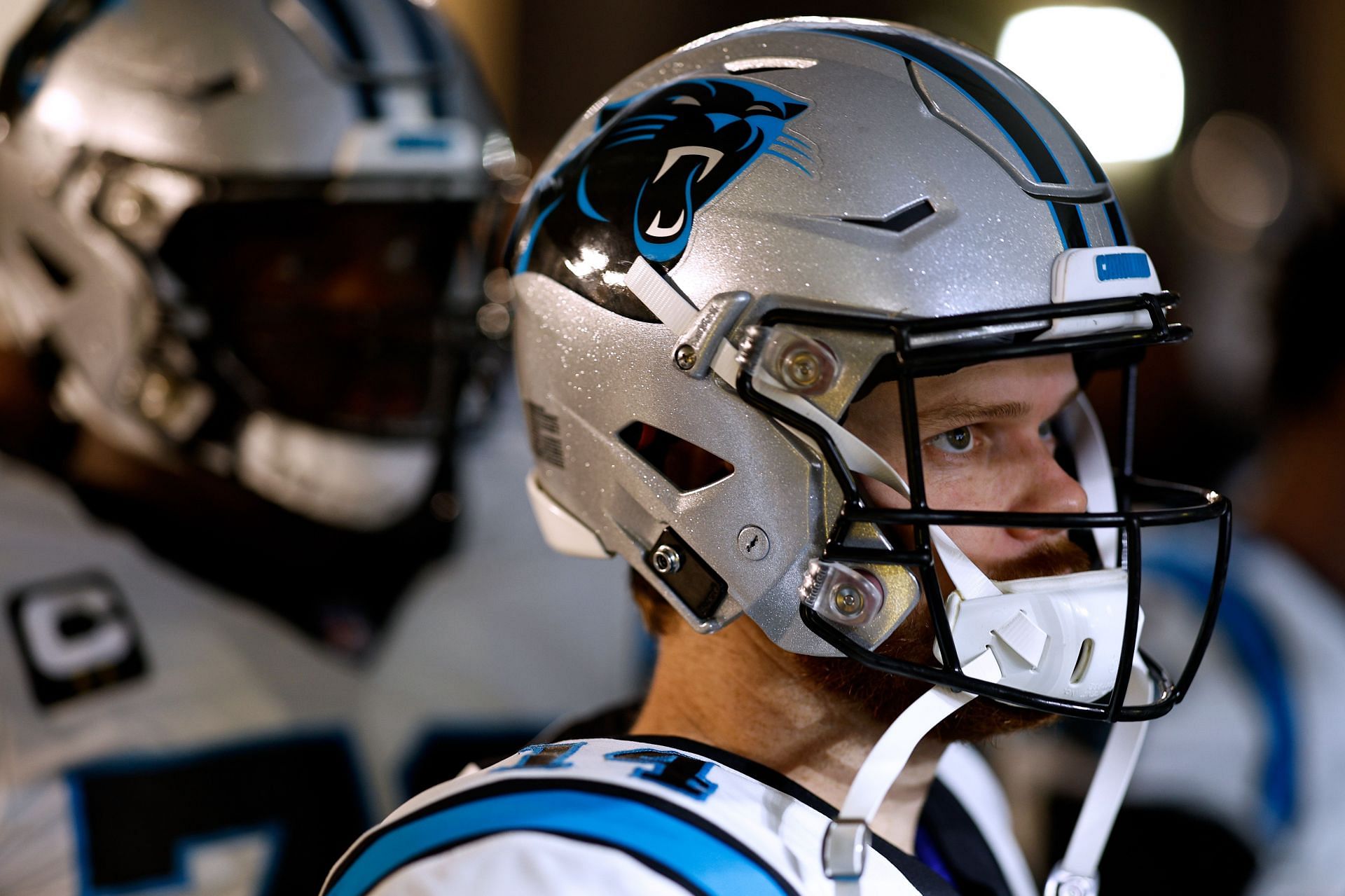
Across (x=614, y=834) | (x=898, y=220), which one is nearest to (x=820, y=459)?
(x=898, y=220)

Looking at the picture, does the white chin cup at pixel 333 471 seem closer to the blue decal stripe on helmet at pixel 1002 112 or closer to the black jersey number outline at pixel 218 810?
the black jersey number outline at pixel 218 810

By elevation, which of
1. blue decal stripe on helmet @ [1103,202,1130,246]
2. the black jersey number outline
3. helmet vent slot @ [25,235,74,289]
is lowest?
the black jersey number outline

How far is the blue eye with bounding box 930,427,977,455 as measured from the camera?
821mm

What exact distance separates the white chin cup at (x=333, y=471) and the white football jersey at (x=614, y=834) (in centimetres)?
91

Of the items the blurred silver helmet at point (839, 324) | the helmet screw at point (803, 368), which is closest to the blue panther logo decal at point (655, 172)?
the blurred silver helmet at point (839, 324)

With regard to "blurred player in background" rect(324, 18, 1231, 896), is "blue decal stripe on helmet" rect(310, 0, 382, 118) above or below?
below

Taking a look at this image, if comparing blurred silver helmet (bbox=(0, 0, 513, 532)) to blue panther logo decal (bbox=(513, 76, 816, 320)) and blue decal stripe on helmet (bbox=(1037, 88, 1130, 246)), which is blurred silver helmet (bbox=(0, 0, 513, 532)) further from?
blue decal stripe on helmet (bbox=(1037, 88, 1130, 246))

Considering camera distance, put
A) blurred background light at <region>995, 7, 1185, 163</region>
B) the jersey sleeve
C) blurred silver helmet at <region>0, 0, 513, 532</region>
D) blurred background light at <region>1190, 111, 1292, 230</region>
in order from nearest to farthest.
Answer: the jersey sleeve → blurred silver helmet at <region>0, 0, 513, 532</region> → blurred background light at <region>995, 7, 1185, 163</region> → blurred background light at <region>1190, 111, 1292, 230</region>

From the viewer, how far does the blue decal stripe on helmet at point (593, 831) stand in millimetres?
691

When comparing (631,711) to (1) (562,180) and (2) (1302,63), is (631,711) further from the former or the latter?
(2) (1302,63)

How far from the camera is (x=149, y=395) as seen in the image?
1.54 metres

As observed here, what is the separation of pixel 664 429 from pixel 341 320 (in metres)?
0.90

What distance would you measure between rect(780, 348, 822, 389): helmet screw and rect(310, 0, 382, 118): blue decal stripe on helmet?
106 cm

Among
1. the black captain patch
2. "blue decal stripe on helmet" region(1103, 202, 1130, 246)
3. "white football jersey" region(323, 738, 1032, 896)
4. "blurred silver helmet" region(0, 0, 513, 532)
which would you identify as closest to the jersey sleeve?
"white football jersey" region(323, 738, 1032, 896)
